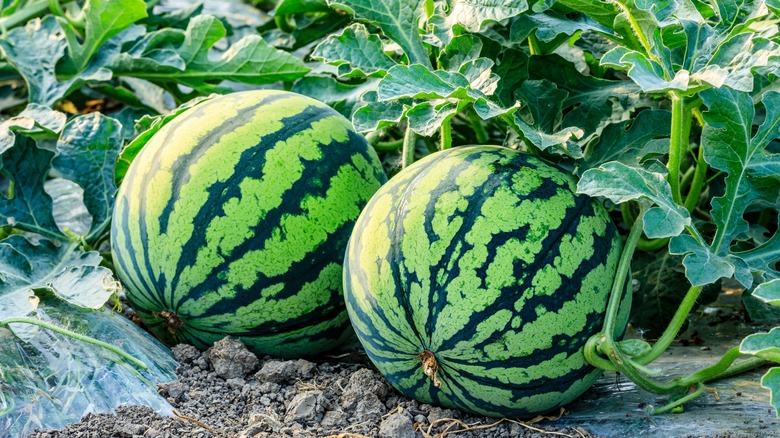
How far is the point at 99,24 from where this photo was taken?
3160 mm

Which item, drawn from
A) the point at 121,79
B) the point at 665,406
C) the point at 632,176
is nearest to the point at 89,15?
the point at 121,79

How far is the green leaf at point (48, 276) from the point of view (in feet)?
7.52

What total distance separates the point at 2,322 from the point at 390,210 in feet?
3.46

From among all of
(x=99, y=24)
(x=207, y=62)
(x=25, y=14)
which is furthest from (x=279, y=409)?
(x=25, y=14)

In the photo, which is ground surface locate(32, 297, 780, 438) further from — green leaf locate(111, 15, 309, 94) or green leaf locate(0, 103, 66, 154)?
green leaf locate(111, 15, 309, 94)

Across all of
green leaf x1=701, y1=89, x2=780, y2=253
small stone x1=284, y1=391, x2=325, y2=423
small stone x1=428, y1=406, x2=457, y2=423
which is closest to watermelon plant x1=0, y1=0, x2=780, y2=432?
green leaf x1=701, y1=89, x2=780, y2=253

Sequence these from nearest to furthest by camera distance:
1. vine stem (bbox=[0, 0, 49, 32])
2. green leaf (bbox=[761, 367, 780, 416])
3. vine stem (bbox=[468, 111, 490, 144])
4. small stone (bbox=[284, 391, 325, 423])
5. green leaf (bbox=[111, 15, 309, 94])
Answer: green leaf (bbox=[761, 367, 780, 416]) → small stone (bbox=[284, 391, 325, 423]) → vine stem (bbox=[468, 111, 490, 144]) → green leaf (bbox=[111, 15, 309, 94]) → vine stem (bbox=[0, 0, 49, 32])

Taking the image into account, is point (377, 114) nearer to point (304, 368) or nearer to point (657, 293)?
point (304, 368)

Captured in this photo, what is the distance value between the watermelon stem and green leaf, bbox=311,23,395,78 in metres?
0.84

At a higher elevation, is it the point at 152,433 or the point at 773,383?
the point at 773,383

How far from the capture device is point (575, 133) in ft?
6.86

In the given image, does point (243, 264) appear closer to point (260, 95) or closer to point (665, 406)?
point (260, 95)

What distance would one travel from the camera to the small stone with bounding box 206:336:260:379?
2.33 meters

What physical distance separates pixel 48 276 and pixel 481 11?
59.2 inches
